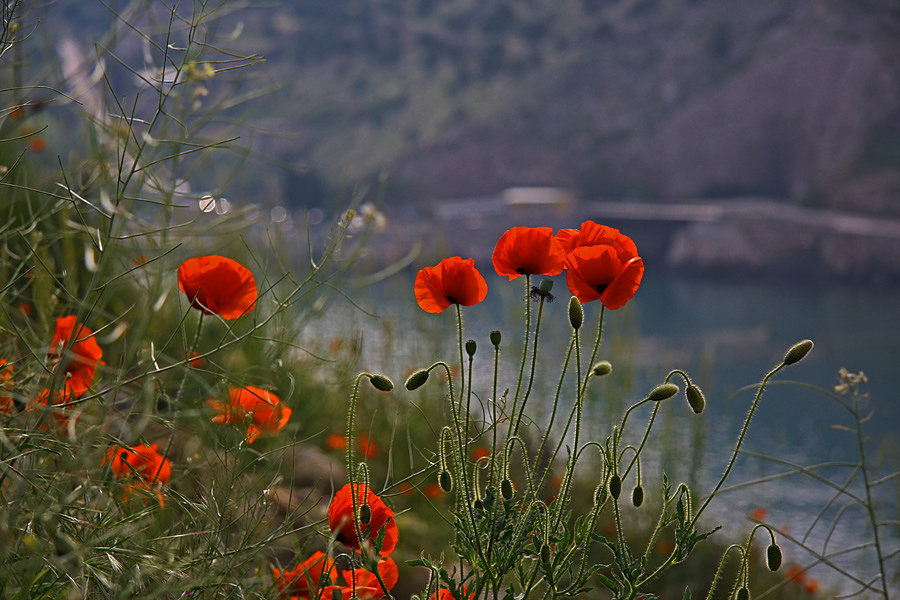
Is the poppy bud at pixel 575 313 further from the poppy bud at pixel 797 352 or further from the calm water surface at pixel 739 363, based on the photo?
the calm water surface at pixel 739 363

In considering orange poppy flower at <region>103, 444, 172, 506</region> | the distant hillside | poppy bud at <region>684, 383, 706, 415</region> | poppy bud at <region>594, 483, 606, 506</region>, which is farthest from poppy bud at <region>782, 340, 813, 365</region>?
the distant hillside

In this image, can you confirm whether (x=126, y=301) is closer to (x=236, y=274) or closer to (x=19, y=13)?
(x=19, y=13)

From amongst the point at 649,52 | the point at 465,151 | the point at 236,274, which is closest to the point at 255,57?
the point at 236,274

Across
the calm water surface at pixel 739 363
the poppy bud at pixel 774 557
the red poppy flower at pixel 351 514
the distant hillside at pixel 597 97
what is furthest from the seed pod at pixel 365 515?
the distant hillside at pixel 597 97

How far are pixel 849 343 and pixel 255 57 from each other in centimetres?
1175

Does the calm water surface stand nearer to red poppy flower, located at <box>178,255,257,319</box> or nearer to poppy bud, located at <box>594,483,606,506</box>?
poppy bud, located at <box>594,483,606,506</box>

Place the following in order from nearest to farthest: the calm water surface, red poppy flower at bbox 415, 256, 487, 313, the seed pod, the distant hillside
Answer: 1. the seed pod
2. red poppy flower at bbox 415, 256, 487, 313
3. the calm water surface
4. the distant hillside

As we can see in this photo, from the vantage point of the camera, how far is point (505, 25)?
37.2 metres

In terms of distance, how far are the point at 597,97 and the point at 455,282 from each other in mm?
31713

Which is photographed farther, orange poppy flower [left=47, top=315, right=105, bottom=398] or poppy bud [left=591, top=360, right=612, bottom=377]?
orange poppy flower [left=47, top=315, right=105, bottom=398]

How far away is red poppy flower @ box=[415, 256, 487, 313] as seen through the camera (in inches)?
30.3

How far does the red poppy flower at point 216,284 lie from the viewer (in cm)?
80

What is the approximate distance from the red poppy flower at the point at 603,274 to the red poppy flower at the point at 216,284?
321 millimetres

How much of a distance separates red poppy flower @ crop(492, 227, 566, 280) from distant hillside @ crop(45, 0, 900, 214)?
2194 cm
